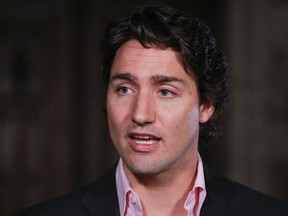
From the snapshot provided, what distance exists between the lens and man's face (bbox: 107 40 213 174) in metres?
2.02

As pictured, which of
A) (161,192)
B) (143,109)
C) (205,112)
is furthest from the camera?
(205,112)

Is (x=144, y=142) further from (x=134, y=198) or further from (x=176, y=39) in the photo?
(x=176, y=39)

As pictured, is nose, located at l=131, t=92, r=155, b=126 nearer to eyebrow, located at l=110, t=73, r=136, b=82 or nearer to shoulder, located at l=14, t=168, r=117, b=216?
eyebrow, located at l=110, t=73, r=136, b=82

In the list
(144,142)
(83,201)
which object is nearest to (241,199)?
(144,142)

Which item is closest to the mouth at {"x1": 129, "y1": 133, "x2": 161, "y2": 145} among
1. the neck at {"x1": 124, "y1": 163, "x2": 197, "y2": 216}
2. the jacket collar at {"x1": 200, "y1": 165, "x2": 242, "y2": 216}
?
the neck at {"x1": 124, "y1": 163, "x2": 197, "y2": 216}

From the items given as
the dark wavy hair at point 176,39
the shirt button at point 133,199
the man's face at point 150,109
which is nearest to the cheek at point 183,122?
the man's face at point 150,109

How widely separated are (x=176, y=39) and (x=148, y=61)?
0.13m

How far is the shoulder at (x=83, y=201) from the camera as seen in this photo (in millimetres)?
2066

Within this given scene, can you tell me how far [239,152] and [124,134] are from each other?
2257mm

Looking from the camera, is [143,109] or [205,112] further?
[205,112]

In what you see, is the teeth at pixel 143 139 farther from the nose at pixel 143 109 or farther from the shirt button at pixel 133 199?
the shirt button at pixel 133 199

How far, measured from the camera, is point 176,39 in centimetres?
212

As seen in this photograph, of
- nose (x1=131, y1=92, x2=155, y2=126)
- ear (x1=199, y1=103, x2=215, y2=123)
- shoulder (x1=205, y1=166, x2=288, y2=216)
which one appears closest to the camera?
nose (x1=131, y1=92, x2=155, y2=126)

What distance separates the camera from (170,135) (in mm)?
2066
